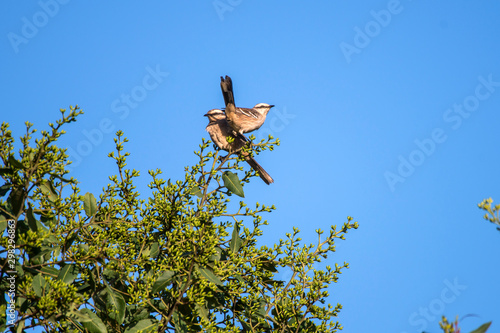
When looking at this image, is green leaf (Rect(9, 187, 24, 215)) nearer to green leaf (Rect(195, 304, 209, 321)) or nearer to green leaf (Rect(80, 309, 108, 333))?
green leaf (Rect(80, 309, 108, 333))

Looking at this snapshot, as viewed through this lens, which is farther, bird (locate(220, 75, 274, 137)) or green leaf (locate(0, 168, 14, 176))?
bird (locate(220, 75, 274, 137))

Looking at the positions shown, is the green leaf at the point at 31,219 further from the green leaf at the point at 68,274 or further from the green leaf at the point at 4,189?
the green leaf at the point at 68,274

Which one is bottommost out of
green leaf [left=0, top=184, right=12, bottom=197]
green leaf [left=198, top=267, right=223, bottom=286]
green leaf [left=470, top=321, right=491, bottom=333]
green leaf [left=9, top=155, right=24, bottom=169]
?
green leaf [left=470, top=321, right=491, bottom=333]

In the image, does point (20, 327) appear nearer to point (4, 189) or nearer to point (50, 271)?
point (50, 271)

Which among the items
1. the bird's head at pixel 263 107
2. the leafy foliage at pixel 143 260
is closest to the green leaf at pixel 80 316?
the leafy foliage at pixel 143 260

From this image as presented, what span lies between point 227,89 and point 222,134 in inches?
23.5

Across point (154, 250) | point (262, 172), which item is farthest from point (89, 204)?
point (262, 172)

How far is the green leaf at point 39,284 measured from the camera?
334 centimetres

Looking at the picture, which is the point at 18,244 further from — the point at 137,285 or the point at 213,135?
the point at 213,135

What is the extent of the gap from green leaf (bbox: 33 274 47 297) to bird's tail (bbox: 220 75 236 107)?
3.42 m

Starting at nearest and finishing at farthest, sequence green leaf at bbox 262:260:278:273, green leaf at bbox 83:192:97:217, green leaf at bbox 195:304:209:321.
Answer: green leaf at bbox 195:304:209:321 < green leaf at bbox 83:192:97:217 < green leaf at bbox 262:260:278:273

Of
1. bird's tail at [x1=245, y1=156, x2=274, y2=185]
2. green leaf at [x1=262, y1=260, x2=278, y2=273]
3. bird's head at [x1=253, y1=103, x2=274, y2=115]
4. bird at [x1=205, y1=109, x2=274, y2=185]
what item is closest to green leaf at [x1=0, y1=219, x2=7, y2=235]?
green leaf at [x1=262, y1=260, x2=278, y2=273]

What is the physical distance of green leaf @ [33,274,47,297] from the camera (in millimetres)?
3337

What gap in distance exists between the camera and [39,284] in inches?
133
